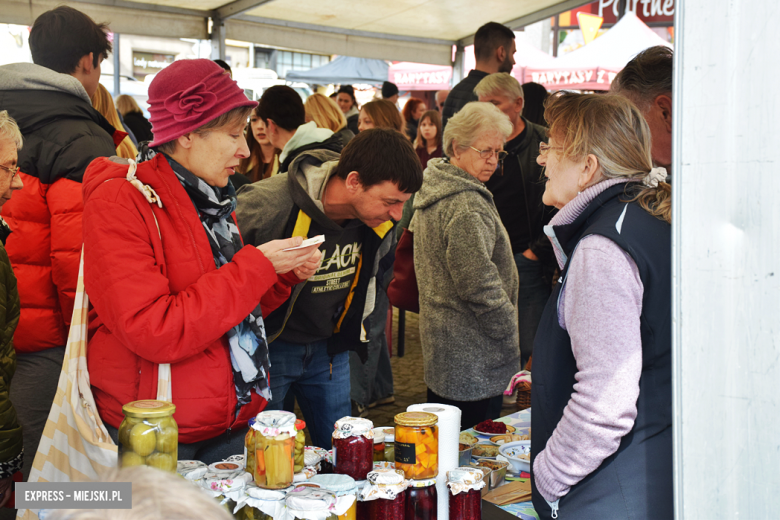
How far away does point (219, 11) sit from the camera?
4.71m

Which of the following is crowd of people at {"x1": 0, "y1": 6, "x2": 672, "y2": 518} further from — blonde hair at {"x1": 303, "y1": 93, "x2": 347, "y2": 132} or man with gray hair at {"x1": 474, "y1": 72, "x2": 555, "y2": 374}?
blonde hair at {"x1": 303, "y1": 93, "x2": 347, "y2": 132}

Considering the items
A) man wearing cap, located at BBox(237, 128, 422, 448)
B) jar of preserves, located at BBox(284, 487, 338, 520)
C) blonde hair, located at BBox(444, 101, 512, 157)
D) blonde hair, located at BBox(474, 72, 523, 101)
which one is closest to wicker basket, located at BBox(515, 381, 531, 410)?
man wearing cap, located at BBox(237, 128, 422, 448)

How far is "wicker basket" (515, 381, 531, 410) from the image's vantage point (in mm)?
2562

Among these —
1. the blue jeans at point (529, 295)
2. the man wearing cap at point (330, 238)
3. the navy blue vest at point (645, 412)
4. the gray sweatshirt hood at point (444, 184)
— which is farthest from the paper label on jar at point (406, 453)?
the blue jeans at point (529, 295)

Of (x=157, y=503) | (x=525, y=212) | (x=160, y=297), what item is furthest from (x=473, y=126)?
(x=157, y=503)

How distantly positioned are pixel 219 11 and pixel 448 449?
410cm

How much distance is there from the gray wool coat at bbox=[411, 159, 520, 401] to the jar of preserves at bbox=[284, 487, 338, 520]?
5.22ft

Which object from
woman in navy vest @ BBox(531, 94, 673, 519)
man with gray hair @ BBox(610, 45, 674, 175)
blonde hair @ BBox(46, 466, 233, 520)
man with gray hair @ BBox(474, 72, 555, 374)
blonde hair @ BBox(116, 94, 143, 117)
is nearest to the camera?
blonde hair @ BBox(46, 466, 233, 520)

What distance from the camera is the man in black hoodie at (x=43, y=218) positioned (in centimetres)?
224

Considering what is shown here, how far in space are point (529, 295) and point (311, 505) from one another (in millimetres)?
2597

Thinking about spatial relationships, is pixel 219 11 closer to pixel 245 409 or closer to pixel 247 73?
pixel 245 409

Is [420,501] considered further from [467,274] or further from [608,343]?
[467,274]

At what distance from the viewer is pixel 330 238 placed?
89.2 inches

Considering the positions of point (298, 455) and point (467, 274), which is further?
point (467, 274)
